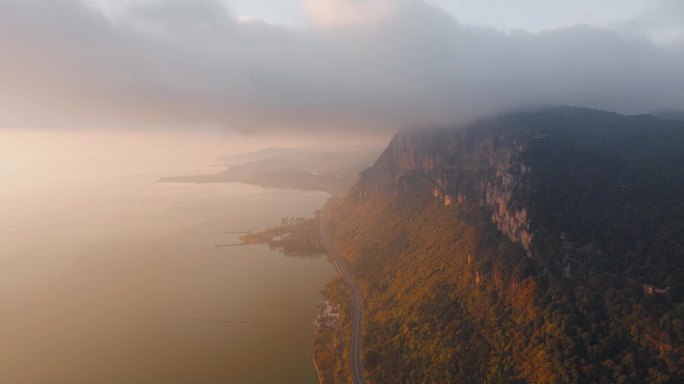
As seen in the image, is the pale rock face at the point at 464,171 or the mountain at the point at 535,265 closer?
the mountain at the point at 535,265

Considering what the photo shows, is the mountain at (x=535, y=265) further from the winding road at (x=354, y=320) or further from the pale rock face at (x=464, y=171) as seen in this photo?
the winding road at (x=354, y=320)

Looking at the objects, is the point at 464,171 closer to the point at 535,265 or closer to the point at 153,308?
the point at 535,265

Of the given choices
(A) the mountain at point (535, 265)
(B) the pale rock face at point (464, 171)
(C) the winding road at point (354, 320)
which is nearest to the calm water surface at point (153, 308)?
(C) the winding road at point (354, 320)

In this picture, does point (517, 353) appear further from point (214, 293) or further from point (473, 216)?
point (214, 293)

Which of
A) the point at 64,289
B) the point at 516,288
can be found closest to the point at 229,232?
the point at 64,289

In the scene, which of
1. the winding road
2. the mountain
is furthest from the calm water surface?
the mountain

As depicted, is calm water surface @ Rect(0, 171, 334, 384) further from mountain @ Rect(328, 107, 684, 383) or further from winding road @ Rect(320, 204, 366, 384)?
mountain @ Rect(328, 107, 684, 383)

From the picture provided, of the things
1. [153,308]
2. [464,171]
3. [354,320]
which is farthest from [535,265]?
[153,308]
